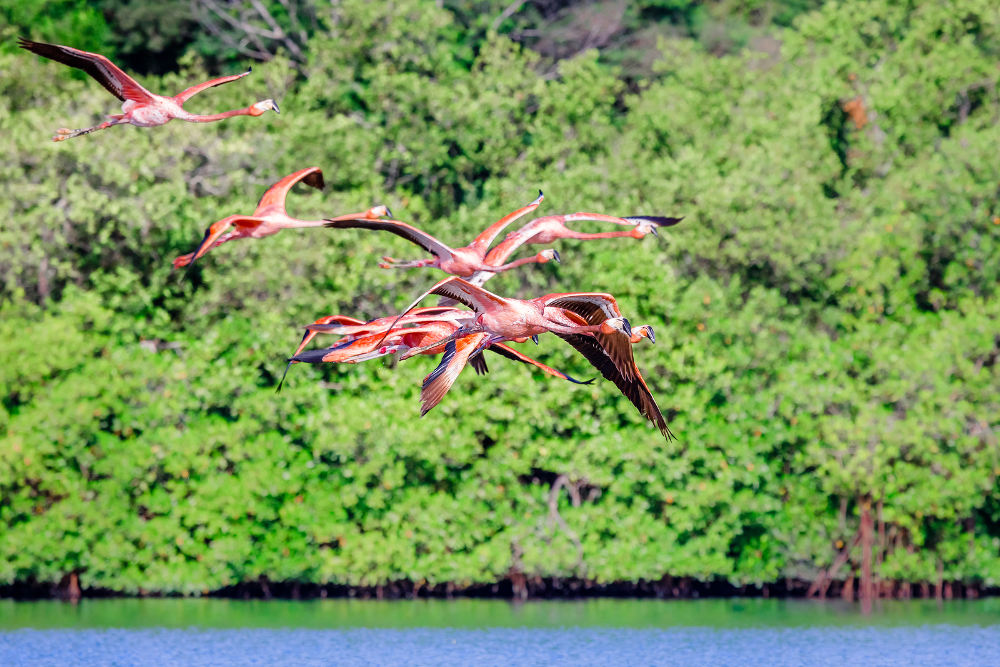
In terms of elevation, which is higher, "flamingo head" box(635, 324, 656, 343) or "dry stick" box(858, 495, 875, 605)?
"flamingo head" box(635, 324, 656, 343)

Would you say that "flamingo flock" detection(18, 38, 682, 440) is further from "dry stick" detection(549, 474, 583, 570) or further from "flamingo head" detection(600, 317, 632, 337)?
"dry stick" detection(549, 474, 583, 570)

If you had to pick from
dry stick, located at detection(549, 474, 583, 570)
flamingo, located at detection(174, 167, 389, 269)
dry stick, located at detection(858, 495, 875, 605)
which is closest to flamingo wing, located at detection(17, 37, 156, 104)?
flamingo, located at detection(174, 167, 389, 269)

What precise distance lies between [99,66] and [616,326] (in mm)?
3685

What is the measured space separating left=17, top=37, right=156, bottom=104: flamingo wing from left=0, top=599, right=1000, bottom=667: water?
806 centimetres

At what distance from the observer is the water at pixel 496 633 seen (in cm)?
1658

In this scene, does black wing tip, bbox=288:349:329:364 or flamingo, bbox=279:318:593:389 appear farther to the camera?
black wing tip, bbox=288:349:329:364

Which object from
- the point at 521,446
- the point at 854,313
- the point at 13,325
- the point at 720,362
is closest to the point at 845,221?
the point at 854,313

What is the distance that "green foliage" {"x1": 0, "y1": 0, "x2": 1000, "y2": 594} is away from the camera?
68.9 ft

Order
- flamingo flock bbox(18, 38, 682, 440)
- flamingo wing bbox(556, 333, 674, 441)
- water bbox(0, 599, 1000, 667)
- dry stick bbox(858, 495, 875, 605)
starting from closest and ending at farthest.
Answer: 1. flamingo flock bbox(18, 38, 682, 440)
2. flamingo wing bbox(556, 333, 674, 441)
3. water bbox(0, 599, 1000, 667)
4. dry stick bbox(858, 495, 875, 605)

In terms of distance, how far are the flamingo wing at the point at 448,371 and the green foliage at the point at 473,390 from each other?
11.0 m

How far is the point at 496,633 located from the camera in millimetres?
18047

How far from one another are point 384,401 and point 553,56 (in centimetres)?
1186

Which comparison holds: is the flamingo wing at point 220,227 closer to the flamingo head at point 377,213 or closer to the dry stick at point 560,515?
the flamingo head at point 377,213

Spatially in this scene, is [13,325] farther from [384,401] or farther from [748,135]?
[748,135]
